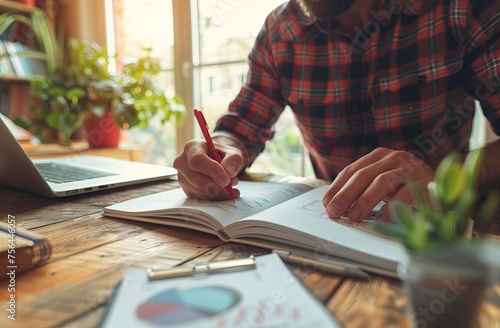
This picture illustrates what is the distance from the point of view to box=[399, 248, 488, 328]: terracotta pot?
208mm

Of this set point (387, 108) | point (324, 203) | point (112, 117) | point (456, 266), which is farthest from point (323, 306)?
point (112, 117)

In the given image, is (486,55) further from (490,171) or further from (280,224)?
(280,224)

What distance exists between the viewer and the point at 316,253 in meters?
0.42

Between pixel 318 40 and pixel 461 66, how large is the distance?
1.17ft

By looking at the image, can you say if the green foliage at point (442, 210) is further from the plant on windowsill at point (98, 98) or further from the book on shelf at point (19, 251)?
the plant on windowsill at point (98, 98)

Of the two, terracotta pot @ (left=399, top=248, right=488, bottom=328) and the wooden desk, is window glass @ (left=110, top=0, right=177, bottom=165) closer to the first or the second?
the wooden desk

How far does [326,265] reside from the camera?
0.38 metres

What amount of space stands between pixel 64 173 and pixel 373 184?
2.25 ft

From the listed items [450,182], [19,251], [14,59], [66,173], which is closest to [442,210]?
[450,182]

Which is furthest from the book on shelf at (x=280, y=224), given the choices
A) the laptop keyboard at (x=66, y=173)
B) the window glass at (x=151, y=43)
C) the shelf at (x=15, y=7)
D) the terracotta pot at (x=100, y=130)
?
the shelf at (x=15, y=7)

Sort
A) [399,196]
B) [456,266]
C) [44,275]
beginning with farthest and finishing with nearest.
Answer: [399,196]
[44,275]
[456,266]

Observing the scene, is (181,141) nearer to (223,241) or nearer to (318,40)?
(318,40)

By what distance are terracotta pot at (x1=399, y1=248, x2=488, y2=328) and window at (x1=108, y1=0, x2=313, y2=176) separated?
5.26 feet

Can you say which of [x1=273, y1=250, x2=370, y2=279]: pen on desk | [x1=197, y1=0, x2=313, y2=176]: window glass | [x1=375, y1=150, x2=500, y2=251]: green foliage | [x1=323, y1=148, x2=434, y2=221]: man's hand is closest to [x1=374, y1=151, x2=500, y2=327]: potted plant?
[x1=375, y1=150, x2=500, y2=251]: green foliage
